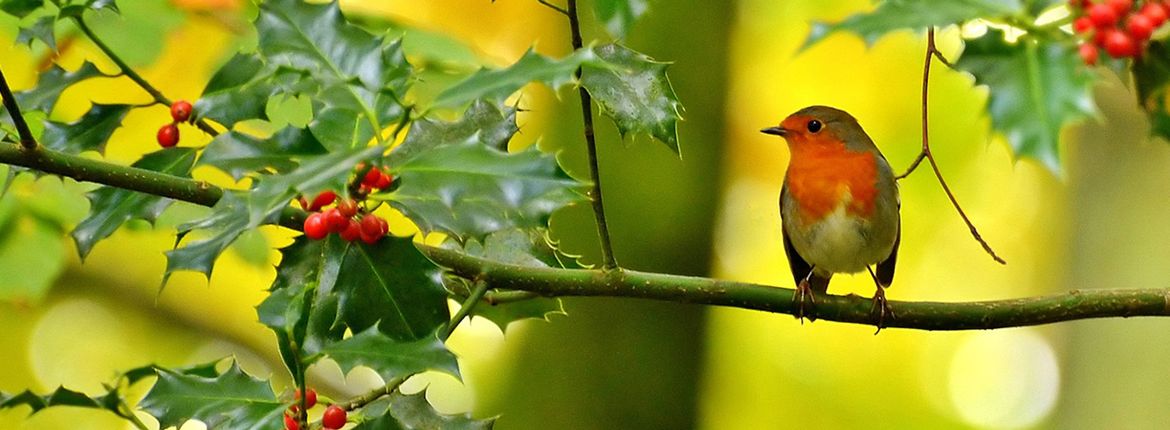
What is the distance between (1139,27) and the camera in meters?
1.71

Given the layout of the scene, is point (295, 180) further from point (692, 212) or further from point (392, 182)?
point (692, 212)

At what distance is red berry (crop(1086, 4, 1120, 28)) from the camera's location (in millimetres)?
1660

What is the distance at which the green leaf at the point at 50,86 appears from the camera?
2264mm

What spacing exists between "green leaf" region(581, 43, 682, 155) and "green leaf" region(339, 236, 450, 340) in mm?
404

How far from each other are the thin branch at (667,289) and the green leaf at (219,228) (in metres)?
0.14

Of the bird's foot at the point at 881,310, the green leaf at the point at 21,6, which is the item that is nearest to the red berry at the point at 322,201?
the green leaf at the point at 21,6

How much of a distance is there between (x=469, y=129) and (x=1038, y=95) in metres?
0.82

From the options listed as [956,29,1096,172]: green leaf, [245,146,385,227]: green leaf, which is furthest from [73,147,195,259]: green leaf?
[956,29,1096,172]: green leaf

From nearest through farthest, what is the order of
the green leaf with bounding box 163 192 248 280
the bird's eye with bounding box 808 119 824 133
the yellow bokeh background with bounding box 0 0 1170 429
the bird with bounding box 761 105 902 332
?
the green leaf with bounding box 163 192 248 280, the bird with bounding box 761 105 902 332, the bird's eye with bounding box 808 119 824 133, the yellow bokeh background with bounding box 0 0 1170 429

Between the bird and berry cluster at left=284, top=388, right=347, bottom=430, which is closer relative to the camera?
berry cluster at left=284, top=388, right=347, bottom=430

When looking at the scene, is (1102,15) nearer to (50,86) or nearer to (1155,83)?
(1155,83)

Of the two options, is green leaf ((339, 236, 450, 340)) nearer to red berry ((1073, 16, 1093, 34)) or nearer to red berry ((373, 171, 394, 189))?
red berry ((373, 171, 394, 189))

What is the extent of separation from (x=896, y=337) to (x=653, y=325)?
14.4 ft

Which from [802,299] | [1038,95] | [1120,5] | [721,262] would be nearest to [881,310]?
[802,299]
